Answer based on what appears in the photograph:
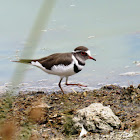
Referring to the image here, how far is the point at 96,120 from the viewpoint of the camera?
3.80 metres

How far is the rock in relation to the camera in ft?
12.5

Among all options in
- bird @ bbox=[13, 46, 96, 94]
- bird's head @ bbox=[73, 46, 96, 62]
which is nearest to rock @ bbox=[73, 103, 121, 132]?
bird @ bbox=[13, 46, 96, 94]

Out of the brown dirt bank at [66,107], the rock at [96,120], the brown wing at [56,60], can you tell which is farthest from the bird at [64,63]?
the rock at [96,120]

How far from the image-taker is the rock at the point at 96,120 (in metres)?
3.80

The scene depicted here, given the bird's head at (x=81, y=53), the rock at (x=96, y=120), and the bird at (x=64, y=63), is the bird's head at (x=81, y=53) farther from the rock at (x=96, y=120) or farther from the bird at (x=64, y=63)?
the rock at (x=96, y=120)

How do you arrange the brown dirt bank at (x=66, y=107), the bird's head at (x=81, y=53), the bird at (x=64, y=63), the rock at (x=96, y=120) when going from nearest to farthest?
the rock at (x=96, y=120)
the brown dirt bank at (x=66, y=107)
the bird at (x=64, y=63)
the bird's head at (x=81, y=53)

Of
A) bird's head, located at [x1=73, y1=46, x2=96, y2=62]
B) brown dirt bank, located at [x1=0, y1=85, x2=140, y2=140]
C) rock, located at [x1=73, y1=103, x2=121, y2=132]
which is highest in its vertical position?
bird's head, located at [x1=73, y1=46, x2=96, y2=62]

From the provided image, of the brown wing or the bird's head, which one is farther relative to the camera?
the bird's head

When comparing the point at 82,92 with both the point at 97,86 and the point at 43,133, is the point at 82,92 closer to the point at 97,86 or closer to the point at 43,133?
the point at 97,86

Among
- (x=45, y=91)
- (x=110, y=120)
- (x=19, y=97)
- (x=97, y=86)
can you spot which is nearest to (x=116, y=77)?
(x=97, y=86)

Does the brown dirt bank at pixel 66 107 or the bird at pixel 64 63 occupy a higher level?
the bird at pixel 64 63

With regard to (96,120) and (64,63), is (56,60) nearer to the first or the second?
(64,63)

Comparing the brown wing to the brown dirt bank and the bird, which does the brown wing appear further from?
the brown dirt bank

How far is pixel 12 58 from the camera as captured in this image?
709 cm
